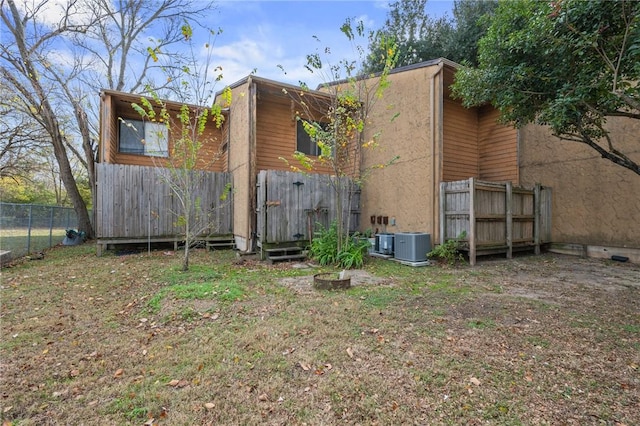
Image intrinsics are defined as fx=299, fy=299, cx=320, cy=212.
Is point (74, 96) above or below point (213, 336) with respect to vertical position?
above

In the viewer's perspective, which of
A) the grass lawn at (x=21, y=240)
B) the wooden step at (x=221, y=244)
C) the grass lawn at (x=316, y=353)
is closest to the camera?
the grass lawn at (x=316, y=353)

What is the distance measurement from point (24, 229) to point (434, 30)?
1871 centimetres

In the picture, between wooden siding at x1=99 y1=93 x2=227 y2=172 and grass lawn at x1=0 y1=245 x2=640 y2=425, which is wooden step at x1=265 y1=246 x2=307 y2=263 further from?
wooden siding at x1=99 y1=93 x2=227 y2=172

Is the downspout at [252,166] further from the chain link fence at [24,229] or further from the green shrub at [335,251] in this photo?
the chain link fence at [24,229]

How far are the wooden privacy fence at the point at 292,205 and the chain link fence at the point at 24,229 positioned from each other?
220 inches

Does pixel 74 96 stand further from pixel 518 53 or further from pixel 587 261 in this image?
pixel 587 261

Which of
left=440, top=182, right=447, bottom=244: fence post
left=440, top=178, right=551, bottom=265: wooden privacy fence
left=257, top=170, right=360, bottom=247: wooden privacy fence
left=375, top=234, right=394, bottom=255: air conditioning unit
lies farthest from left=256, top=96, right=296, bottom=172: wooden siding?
left=440, top=178, right=551, bottom=265: wooden privacy fence

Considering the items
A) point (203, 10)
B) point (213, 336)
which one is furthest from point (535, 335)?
point (203, 10)

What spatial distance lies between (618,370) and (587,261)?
6.34 m

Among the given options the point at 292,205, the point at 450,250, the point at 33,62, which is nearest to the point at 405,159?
the point at 450,250

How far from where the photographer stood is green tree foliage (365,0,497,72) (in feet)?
43.8

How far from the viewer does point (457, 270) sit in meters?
6.43

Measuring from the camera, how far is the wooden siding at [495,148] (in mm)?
8977

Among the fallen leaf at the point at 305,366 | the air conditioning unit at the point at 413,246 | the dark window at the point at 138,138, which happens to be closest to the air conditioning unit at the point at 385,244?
the air conditioning unit at the point at 413,246
